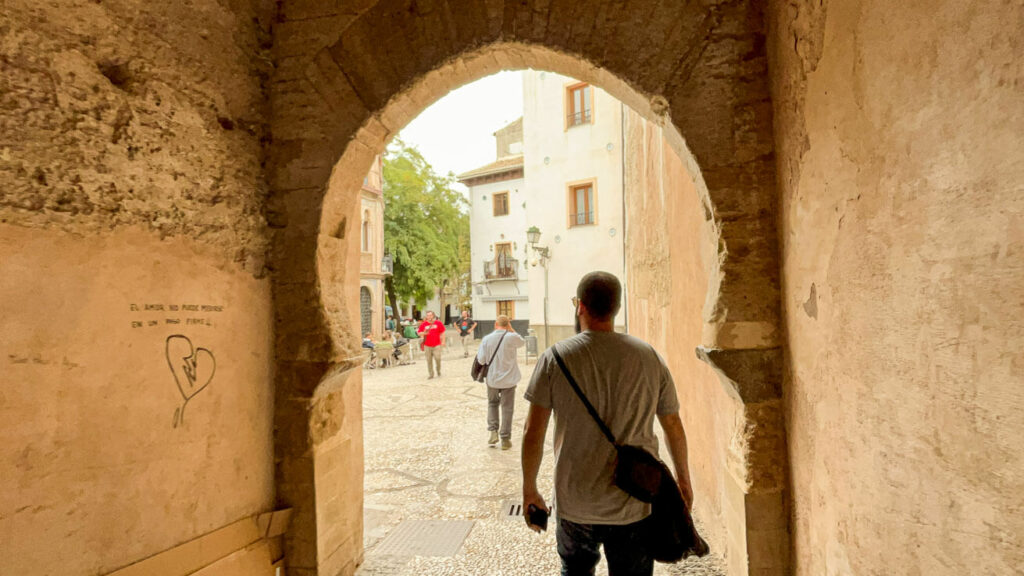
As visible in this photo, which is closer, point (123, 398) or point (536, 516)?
point (536, 516)

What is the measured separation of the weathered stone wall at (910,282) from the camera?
1.03 metres

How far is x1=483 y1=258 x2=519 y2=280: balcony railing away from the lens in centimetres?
2653

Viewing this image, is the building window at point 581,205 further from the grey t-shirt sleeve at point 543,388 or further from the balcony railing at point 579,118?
the grey t-shirt sleeve at point 543,388

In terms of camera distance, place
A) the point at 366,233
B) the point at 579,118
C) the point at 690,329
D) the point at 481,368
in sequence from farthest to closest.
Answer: the point at 366,233
the point at 579,118
the point at 481,368
the point at 690,329

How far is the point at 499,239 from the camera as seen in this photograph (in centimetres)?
2705

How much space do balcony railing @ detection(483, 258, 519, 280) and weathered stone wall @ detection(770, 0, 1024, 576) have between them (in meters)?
24.5

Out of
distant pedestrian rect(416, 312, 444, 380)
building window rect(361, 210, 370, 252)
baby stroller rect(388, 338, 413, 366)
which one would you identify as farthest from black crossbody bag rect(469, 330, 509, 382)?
building window rect(361, 210, 370, 252)

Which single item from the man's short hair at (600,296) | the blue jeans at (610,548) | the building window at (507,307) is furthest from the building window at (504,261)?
the blue jeans at (610,548)

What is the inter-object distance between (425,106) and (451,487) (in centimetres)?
343

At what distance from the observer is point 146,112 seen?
7.49ft

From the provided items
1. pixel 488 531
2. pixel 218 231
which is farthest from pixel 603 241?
pixel 218 231

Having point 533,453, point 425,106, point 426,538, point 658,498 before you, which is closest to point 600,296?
point 533,453

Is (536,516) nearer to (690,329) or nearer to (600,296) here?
(600,296)

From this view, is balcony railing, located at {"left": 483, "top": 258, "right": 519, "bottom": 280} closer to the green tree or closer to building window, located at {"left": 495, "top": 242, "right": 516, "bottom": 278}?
building window, located at {"left": 495, "top": 242, "right": 516, "bottom": 278}
